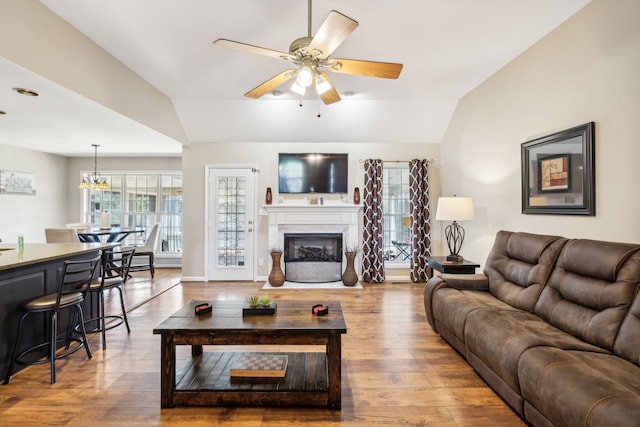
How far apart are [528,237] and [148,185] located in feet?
25.1

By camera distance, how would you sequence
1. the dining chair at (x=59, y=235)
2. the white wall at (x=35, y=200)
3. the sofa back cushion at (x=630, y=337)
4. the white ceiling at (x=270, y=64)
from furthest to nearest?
the white wall at (x=35, y=200)
the dining chair at (x=59, y=235)
the white ceiling at (x=270, y=64)
the sofa back cushion at (x=630, y=337)

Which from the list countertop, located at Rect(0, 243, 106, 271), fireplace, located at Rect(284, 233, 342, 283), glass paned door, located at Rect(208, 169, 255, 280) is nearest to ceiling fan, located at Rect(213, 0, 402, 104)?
countertop, located at Rect(0, 243, 106, 271)

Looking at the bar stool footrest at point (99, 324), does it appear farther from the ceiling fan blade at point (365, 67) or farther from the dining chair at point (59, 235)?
the ceiling fan blade at point (365, 67)

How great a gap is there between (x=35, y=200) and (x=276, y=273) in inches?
221

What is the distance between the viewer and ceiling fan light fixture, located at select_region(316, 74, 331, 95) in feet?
8.61

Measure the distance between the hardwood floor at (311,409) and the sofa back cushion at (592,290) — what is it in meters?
0.75

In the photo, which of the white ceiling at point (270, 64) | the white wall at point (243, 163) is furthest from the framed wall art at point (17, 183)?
the white wall at point (243, 163)

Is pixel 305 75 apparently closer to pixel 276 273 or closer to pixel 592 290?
pixel 592 290

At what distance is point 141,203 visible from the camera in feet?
25.0

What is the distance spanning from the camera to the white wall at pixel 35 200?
20.6ft

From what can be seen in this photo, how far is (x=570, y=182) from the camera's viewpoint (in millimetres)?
2906

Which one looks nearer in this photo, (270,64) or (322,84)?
(322,84)

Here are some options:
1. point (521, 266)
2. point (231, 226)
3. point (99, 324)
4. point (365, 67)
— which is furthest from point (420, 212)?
point (99, 324)

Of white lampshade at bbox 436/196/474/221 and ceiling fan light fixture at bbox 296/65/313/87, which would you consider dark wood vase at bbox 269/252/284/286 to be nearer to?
white lampshade at bbox 436/196/474/221
